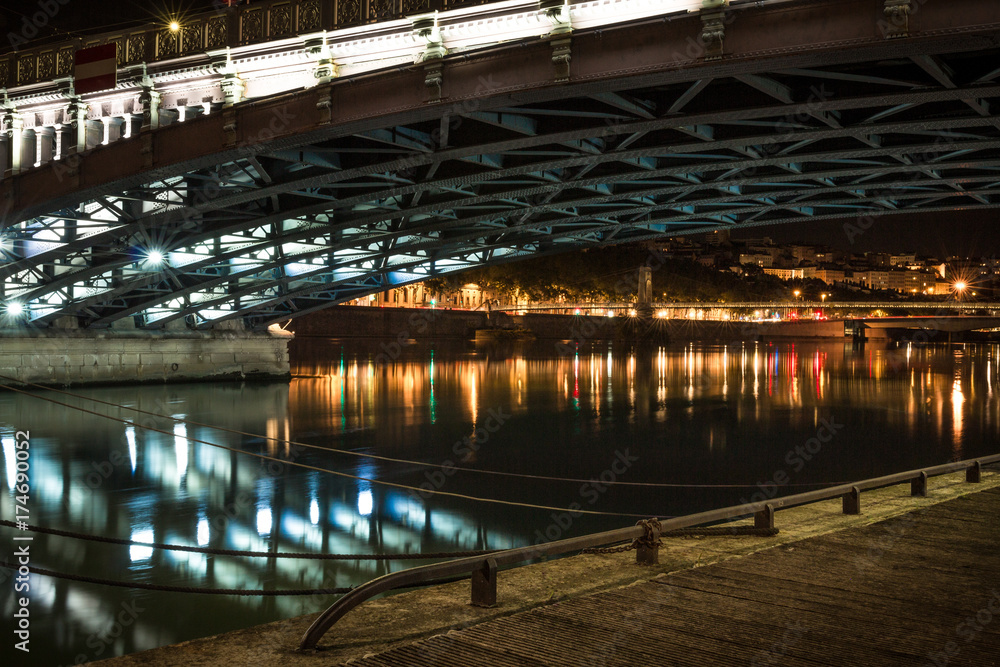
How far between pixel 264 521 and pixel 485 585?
24.4 feet

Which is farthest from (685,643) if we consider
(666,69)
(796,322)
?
(796,322)

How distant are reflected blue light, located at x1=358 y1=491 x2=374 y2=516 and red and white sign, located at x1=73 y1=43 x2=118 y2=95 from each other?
424 inches

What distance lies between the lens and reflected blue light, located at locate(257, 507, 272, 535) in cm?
1151

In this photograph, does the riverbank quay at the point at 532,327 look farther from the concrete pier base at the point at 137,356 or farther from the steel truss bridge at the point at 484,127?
the steel truss bridge at the point at 484,127

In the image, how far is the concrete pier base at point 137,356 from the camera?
28250 mm

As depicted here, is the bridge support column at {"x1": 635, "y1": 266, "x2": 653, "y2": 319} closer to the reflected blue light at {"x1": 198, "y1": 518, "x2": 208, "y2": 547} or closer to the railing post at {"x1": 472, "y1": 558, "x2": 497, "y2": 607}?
the reflected blue light at {"x1": 198, "y1": 518, "x2": 208, "y2": 547}

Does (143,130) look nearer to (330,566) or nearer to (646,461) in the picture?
(330,566)

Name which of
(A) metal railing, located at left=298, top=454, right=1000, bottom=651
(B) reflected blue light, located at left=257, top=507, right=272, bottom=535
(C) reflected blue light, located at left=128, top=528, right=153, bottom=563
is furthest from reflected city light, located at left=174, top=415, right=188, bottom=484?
(A) metal railing, located at left=298, top=454, right=1000, bottom=651

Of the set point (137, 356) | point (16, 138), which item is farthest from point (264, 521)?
point (137, 356)

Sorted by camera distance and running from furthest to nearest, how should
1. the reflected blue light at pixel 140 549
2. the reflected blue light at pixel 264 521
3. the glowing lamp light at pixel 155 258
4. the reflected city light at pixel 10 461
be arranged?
the glowing lamp light at pixel 155 258 < the reflected city light at pixel 10 461 < the reflected blue light at pixel 264 521 < the reflected blue light at pixel 140 549

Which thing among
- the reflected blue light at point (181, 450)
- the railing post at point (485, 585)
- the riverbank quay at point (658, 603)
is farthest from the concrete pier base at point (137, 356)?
the railing post at point (485, 585)

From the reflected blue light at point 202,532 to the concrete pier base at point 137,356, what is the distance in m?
17.1

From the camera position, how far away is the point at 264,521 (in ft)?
39.5

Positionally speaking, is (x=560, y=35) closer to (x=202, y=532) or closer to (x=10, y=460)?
(x=202, y=532)
